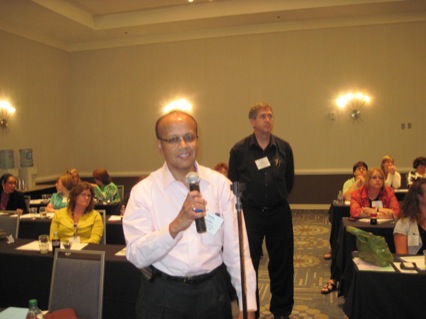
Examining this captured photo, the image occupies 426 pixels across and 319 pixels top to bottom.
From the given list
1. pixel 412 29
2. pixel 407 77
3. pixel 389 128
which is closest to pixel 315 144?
pixel 389 128

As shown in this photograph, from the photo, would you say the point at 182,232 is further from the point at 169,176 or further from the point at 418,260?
the point at 418,260

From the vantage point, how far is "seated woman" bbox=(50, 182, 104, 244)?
4.12 metres

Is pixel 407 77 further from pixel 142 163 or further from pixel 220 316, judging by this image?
pixel 220 316

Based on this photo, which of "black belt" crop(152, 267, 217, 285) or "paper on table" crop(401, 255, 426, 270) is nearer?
"black belt" crop(152, 267, 217, 285)

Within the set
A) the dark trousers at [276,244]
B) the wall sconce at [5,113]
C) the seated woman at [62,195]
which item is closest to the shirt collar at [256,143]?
the dark trousers at [276,244]

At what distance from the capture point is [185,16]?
341 inches

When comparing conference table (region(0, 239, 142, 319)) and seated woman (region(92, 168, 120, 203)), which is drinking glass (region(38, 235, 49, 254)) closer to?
conference table (region(0, 239, 142, 319))

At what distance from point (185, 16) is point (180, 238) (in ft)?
25.6

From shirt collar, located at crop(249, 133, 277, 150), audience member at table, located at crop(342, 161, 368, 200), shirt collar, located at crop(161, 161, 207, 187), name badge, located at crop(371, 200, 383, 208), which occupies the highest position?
shirt collar, located at crop(249, 133, 277, 150)

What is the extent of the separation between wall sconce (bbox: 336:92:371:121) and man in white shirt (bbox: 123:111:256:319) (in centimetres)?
791

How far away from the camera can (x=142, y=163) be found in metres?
10.2

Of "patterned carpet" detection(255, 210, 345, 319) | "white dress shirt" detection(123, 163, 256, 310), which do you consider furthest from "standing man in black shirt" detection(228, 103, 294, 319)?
"white dress shirt" detection(123, 163, 256, 310)

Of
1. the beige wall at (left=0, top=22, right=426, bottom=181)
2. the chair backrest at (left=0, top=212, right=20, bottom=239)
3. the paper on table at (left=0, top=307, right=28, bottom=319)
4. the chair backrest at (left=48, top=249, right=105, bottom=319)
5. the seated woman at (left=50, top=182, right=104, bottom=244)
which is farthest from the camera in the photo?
the beige wall at (left=0, top=22, right=426, bottom=181)

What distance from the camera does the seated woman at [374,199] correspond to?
179 inches
